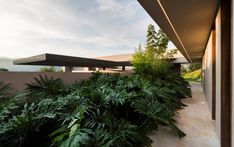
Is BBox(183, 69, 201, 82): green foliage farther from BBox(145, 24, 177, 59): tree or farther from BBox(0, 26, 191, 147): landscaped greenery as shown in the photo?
BBox(0, 26, 191, 147): landscaped greenery

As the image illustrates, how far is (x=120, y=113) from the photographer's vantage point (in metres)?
3.74

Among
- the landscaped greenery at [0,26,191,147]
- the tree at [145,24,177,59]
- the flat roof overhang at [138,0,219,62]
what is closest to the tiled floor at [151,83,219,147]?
the landscaped greenery at [0,26,191,147]

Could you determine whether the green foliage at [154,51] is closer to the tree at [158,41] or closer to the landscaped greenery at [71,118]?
the tree at [158,41]

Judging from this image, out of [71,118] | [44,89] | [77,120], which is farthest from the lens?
[44,89]

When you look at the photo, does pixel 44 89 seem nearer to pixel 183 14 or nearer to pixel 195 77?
pixel 183 14

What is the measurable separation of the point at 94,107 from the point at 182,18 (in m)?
2.74

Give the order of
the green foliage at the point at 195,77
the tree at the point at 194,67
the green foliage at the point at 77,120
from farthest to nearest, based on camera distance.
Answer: the tree at the point at 194,67 → the green foliage at the point at 195,77 → the green foliage at the point at 77,120

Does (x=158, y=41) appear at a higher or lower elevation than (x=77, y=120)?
higher

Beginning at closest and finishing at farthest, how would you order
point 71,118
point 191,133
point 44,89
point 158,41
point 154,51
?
point 71,118, point 44,89, point 191,133, point 154,51, point 158,41

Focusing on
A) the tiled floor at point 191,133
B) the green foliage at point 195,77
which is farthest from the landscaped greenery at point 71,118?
the green foliage at point 195,77

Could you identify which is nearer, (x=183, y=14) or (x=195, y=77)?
(x=183, y=14)

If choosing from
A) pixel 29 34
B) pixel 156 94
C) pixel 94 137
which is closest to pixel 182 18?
pixel 156 94

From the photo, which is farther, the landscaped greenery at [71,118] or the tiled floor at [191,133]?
the tiled floor at [191,133]

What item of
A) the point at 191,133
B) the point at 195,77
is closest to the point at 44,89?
the point at 191,133
